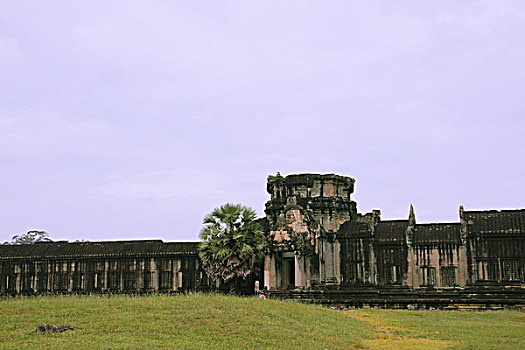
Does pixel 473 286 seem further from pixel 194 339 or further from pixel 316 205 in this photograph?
pixel 194 339

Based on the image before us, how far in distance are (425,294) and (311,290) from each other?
24.8ft

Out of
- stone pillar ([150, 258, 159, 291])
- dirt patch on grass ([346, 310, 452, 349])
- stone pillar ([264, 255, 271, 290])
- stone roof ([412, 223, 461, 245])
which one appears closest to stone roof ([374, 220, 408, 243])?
stone roof ([412, 223, 461, 245])

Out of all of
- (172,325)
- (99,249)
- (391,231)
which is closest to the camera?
(172,325)

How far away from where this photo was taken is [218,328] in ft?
71.3

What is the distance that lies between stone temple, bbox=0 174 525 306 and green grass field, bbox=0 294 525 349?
36.4 feet

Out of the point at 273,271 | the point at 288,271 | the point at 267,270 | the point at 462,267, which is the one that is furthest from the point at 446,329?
the point at 288,271

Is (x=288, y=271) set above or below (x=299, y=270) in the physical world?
below

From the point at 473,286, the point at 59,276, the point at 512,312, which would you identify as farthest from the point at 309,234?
the point at 59,276

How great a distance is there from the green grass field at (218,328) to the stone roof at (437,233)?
1276cm

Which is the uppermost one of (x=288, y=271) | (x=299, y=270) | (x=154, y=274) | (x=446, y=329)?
(x=299, y=270)

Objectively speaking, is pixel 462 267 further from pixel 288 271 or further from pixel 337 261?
pixel 288 271

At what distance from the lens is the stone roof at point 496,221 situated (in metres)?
39.6

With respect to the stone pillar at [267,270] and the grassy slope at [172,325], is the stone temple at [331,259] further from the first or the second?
the grassy slope at [172,325]

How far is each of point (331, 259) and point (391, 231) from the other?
490 centimetres
